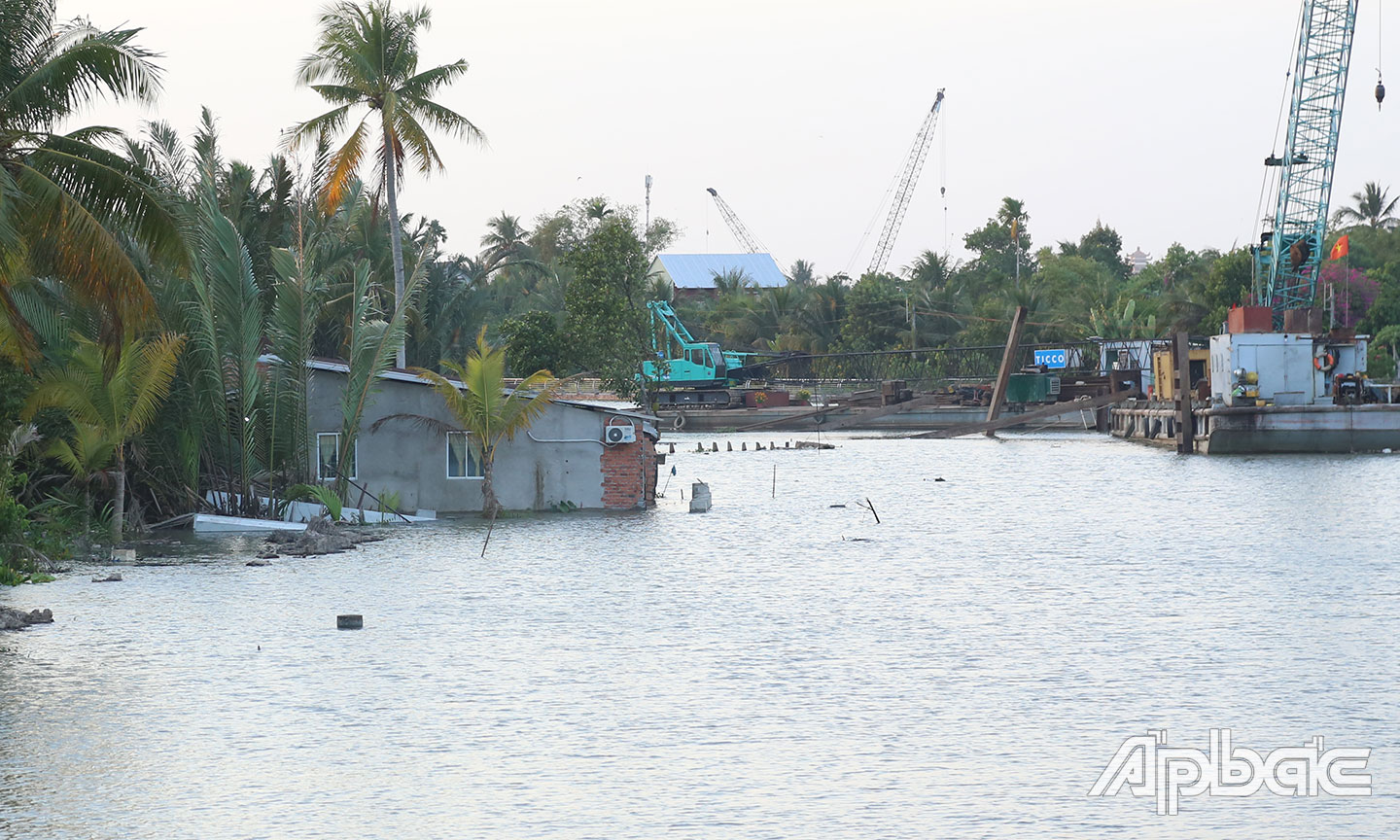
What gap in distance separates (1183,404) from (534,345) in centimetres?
2537

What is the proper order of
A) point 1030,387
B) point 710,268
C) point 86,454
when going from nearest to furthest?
1. point 86,454
2. point 1030,387
3. point 710,268

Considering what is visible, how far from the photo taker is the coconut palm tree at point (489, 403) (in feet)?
94.9

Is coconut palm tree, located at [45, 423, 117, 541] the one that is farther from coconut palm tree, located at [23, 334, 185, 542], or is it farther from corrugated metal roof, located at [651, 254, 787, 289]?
corrugated metal roof, located at [651, 254, 787, 289]

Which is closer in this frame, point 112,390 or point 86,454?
point 112,390

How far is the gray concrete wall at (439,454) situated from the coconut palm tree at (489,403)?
0.48 meters

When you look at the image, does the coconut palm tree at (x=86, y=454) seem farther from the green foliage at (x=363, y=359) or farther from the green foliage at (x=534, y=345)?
the green foliage at (x=534, y=345)

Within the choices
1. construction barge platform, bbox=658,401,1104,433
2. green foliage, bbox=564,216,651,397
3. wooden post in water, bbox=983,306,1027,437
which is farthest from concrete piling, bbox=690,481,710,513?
construction barge platform, bbox=658,401,1104,433

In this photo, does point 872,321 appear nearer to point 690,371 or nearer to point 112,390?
point 690,371

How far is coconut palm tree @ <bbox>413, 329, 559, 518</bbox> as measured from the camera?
2894 cm

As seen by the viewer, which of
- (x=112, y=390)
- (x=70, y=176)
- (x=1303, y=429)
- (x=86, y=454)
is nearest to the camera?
(x=70, y=176)

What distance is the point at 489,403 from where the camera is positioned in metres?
29.1

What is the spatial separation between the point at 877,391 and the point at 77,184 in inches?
2864

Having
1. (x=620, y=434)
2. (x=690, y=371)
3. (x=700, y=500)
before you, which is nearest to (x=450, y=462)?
(x=620, y=434)

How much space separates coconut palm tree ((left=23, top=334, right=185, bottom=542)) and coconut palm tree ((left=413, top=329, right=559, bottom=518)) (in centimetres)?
541
